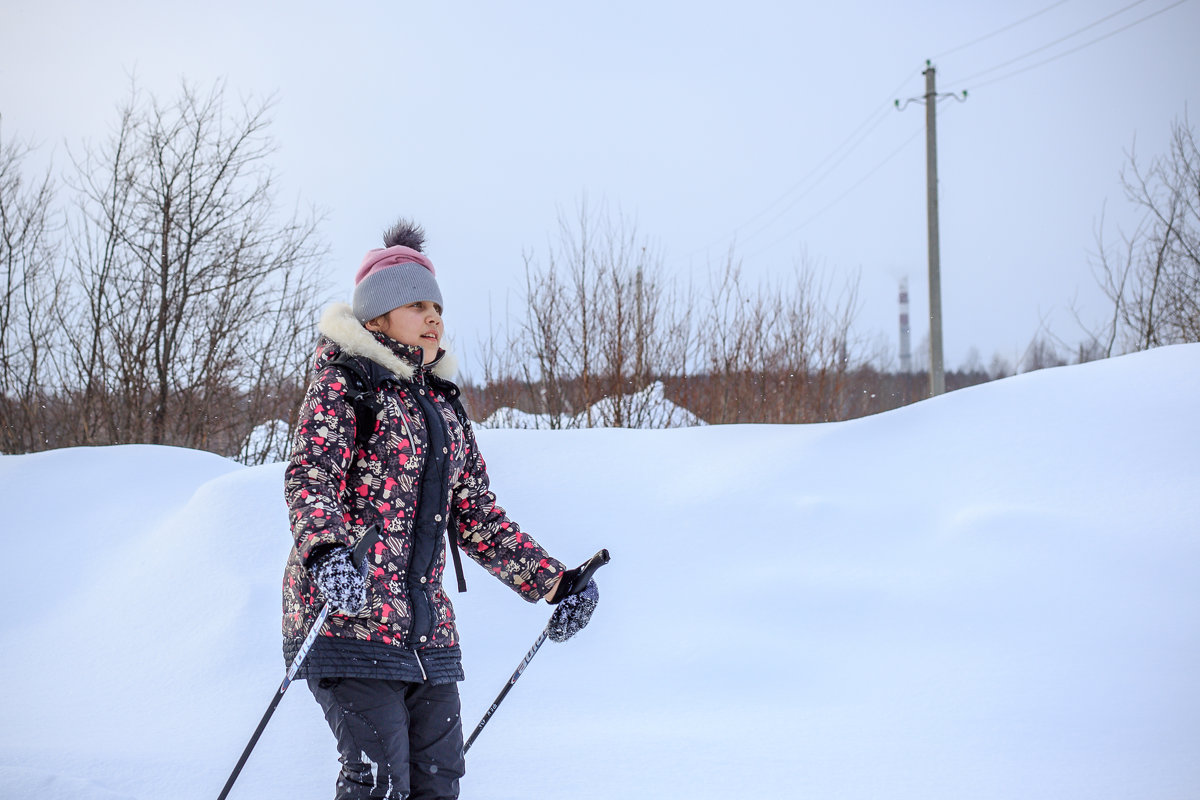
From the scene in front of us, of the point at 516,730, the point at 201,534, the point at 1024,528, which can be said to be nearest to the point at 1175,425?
the point at 1024,528

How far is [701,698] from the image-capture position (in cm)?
330

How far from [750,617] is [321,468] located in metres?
2.38

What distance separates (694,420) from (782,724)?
14.1ft

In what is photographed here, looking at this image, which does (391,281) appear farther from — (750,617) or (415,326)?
(750,617)

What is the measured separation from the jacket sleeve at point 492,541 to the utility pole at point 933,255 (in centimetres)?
971

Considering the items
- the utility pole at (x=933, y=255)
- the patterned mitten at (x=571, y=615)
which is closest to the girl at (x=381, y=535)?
the patterned mitten at (x=571, y=615)

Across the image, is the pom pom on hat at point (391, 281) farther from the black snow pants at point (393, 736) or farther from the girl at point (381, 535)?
the black snow pants at point (393, 736)

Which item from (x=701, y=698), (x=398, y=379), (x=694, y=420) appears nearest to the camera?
(x=398, y=379)

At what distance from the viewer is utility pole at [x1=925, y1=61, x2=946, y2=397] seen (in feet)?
35.9

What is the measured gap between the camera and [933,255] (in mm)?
10992

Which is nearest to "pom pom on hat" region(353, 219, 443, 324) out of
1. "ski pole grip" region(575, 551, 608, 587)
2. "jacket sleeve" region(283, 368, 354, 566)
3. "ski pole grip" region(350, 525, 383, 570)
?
"jacket sleeve" region(283, 368, 354, 566)

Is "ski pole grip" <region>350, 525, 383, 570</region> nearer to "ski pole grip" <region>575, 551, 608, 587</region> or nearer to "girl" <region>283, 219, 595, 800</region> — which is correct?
"girl" <region>283, 219, 595, 800</region>

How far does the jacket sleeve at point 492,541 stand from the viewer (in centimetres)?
214

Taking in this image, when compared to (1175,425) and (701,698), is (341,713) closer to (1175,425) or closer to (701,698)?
(701,698)
